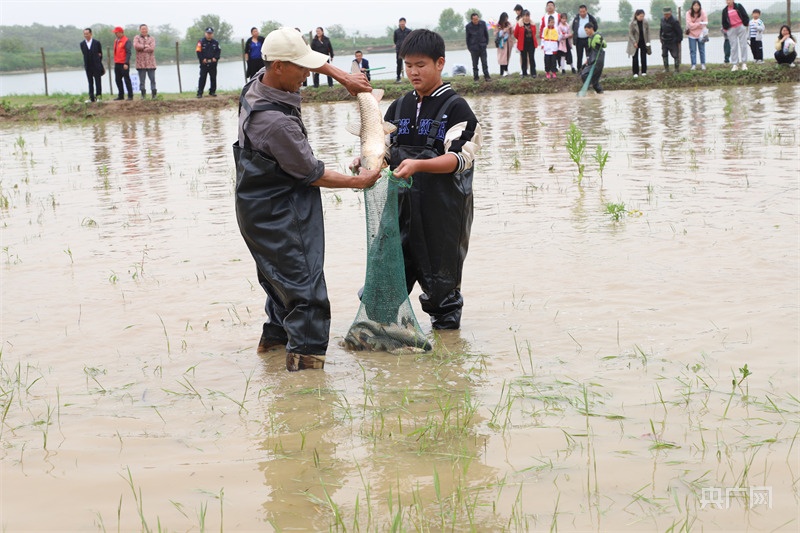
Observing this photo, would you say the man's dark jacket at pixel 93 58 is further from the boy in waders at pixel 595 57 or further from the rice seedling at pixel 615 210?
the rice seedling at pixel 615 210

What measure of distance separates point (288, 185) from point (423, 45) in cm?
108

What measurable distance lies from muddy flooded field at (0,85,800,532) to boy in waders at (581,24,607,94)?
40.6ft

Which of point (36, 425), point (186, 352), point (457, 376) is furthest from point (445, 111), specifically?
point (36, 425)

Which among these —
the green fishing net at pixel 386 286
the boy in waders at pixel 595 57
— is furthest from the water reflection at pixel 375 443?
the boy in waders at pixel 595 57

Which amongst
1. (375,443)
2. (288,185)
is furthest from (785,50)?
(375,443)

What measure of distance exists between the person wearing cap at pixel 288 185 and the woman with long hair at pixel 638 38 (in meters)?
19.6

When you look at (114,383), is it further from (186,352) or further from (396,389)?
(396,389)

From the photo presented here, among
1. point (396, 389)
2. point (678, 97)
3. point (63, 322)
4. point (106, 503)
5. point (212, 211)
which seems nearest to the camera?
point (106, 503)

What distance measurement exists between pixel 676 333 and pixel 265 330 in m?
2.27

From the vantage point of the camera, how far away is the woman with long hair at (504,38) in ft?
83.2

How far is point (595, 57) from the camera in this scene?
22.0 metres

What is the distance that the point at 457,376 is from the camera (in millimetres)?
4961

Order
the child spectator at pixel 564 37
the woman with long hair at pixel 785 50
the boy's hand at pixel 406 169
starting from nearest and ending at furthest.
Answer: the boy's hand at pixel 406 169
the woman with long hair at pixel 785 50
the child spectator at pixel 564 37

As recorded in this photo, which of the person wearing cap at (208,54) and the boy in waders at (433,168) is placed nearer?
the boy in waders at (433,168)
